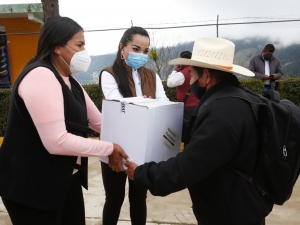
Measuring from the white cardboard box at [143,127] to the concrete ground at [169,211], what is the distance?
1.62 meters

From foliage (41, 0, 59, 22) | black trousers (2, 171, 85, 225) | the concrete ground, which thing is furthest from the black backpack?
foliage (41, 0, 59, 22)

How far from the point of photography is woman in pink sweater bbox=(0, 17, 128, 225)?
1521 mm

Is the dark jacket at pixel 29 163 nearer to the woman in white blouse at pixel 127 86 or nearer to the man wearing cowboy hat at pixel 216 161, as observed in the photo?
the man wearing cowboy hat at pixel 216 161

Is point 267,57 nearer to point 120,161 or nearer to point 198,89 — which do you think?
point 198,89

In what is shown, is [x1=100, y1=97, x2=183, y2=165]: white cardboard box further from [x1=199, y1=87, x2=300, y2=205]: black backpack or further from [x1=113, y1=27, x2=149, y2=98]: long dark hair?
[x1=113, y1=27, x2=149, y2=98]: long dark hair

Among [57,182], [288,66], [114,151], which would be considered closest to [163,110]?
[114,151]

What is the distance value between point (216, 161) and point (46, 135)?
2.59 ft

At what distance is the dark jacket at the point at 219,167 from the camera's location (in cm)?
141

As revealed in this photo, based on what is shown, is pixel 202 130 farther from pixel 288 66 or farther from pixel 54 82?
pixel 288 66

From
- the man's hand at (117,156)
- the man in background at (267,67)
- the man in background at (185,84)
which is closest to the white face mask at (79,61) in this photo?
the man's hand at (117,156)

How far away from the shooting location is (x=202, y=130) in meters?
1.43

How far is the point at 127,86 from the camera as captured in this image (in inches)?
96.3

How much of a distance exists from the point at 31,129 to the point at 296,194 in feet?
11.0

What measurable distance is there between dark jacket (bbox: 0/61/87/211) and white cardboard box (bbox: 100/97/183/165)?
23 cm
